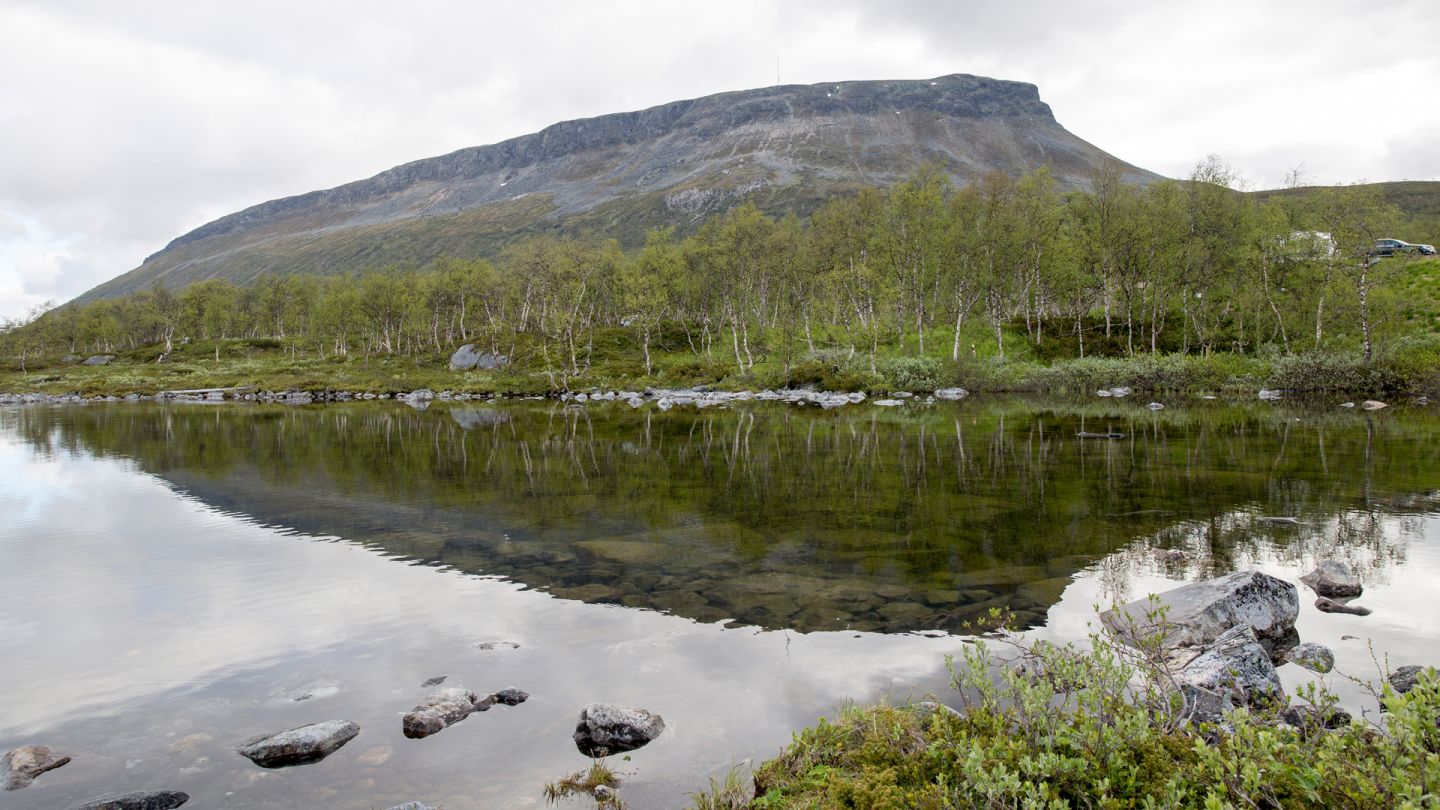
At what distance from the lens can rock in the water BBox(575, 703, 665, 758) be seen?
28.5 ft

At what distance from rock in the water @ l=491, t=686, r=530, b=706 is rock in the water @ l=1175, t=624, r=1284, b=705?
26.7 ft

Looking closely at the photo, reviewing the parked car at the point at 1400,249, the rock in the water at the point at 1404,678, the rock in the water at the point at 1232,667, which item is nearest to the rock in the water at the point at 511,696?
the rock in the water at the point at 1232,667

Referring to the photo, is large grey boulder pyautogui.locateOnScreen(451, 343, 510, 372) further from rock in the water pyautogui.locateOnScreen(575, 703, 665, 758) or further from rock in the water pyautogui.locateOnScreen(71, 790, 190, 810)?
rock in the water pyautogui.locateOnScreen(575, 703, 665, 758)

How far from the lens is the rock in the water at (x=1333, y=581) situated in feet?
42.4

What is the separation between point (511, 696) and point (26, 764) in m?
5.54

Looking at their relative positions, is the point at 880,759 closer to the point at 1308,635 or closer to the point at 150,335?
the point at 1308,635

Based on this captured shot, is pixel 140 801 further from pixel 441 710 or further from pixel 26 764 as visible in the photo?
pixel 441 710

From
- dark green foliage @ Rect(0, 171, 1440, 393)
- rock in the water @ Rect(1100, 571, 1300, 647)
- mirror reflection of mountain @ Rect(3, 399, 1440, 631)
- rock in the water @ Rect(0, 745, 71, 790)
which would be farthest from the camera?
dark green foliage @ Rect(0, 171, 1440, 393)

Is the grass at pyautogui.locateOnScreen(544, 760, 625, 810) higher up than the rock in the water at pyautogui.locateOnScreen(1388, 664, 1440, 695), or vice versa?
the grass at pyautogui.locateOnScreen(544, 760, 625, 810)

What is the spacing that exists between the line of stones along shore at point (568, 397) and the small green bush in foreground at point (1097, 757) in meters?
52.6

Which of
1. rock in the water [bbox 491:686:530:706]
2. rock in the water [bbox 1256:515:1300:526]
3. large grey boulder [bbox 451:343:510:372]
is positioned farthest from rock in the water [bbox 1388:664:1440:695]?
large grey boulder [bbox 451:343:510:372]

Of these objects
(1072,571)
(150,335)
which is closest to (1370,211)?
(1072,571)

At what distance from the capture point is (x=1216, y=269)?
7069 centimetres

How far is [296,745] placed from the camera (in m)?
8.79
